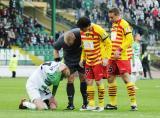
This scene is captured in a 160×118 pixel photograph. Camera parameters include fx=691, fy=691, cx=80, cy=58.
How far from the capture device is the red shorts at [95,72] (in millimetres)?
16672

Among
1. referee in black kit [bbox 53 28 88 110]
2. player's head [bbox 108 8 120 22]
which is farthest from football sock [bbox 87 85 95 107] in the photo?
player's head [bbox 108 8 120 22]

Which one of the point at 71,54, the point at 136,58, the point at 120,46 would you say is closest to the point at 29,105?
the point at 71,54

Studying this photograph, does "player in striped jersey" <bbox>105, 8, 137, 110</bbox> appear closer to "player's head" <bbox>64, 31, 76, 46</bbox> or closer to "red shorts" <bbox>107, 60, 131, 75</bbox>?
"red shorts" <bbox>107, 60, 131, 75</bbox>

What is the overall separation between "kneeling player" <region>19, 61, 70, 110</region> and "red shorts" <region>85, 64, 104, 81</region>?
1.81ft

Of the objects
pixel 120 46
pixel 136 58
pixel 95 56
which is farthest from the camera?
pixel 136 58

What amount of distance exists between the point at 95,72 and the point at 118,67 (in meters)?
0.77

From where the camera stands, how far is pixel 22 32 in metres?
50.9

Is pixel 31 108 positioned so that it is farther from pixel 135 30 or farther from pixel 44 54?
pixel 135 30

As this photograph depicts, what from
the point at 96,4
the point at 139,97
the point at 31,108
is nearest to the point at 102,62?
the point at 31,108

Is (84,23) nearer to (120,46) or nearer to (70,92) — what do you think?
(120,46)

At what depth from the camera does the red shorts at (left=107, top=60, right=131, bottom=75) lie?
17.1m

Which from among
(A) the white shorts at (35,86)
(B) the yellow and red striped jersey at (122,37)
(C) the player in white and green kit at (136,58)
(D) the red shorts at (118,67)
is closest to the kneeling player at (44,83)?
(A) the white shorts at (35,86)

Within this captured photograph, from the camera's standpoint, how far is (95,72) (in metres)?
16.7

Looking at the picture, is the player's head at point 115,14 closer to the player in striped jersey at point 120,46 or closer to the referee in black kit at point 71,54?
the player in striped jersey at point 120,46
